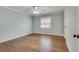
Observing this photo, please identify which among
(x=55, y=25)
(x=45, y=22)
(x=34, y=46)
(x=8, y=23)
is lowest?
(x=34, y=46)

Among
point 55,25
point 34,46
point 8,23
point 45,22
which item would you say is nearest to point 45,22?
point 45,22

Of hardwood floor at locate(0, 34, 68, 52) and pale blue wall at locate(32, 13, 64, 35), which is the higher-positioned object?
pale blue wall at locate(32, 13, 64, 35)

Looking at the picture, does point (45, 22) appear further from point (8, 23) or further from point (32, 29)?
point (8, 23)

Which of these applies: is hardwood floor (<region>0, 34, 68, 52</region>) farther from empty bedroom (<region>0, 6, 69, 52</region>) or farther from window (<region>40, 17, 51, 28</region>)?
window (<region>40, 17, 51, 28</region>)

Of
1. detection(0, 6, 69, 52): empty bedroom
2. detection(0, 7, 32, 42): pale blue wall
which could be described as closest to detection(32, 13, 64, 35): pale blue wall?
detection(0, 6, 69, 52): empty bedroom

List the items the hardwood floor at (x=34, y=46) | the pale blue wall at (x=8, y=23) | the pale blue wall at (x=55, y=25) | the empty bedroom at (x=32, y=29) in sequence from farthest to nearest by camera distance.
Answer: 1. the pale blue wall at (x=55, y=25)
2. the pale blue wall at (x=8, y=23)
3. the empty bedroom at (x=32, y=29)
4. the hardwood floor at (x=34, y=46)

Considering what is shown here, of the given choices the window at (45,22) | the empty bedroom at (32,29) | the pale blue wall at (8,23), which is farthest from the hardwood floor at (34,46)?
the window at (45,22)

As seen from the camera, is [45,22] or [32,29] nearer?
[32,29]

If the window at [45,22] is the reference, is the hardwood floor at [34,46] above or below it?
below

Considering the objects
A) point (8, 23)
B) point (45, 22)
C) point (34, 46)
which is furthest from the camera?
point (45, 22)

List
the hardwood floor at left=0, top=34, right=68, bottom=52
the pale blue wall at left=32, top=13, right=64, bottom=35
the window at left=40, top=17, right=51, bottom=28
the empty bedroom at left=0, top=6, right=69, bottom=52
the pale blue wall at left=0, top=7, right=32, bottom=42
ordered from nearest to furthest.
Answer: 1. the hardwood floor at left=0, top=34, right=68, bottom=52
2. the empty bedroom at left=0, top=6, right=69, bottom=52
3. the pale blue wall at left=0, top=7, right=32, bottom=42
4. the pale blue wall at left=32, top=13, right=64, bottom=35
5. the window at left=40, top=17, right=51, bottom=28

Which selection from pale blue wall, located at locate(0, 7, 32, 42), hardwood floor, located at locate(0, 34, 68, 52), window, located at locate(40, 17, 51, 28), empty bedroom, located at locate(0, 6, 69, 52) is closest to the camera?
hardwood floor, located at locate(0, 34, 68, 52)

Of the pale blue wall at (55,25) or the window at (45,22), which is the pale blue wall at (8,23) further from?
the window at (45,22)

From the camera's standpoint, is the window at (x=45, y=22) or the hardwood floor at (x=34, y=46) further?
the window at (x=45, y=22)
